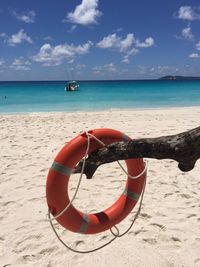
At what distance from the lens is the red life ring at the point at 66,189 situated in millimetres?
2328

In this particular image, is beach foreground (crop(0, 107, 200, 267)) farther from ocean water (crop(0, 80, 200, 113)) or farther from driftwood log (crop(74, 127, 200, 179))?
ocean water (crop(0, 80, 200, 113))

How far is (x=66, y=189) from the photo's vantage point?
2389 mm

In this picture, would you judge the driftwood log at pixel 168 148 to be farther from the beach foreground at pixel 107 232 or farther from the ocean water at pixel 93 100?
the ocean water at pixel 93 100

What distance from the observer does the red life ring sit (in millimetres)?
2328

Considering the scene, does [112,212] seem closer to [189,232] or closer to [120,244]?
[120,244]

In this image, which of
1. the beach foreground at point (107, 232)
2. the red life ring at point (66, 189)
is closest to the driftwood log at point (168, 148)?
the red life ring at point (66, 189)

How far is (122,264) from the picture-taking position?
108 inches

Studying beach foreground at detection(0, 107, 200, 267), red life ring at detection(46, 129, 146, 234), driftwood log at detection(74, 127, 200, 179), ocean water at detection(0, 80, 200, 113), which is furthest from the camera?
ocean water at detection(0, 80, 200, 113)

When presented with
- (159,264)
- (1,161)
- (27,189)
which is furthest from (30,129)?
(159,264)

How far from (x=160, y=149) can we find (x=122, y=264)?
1.25 m

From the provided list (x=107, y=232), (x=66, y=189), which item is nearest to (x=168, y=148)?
(x=66, y=189)

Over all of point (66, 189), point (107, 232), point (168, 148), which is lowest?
point (107, 232)

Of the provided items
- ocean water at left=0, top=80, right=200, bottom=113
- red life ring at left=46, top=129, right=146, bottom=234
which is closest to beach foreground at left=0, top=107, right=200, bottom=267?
red life ring at left=46, top=129, right=146, bottom=234

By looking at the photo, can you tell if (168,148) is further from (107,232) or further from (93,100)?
(93,100)
